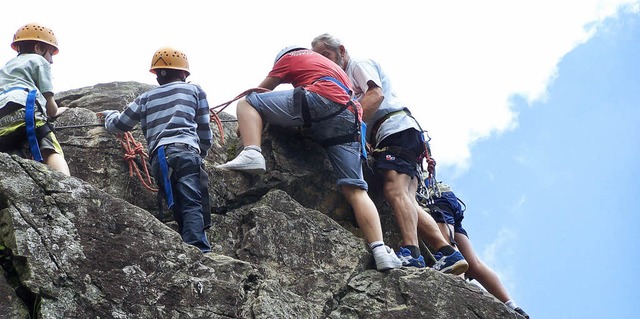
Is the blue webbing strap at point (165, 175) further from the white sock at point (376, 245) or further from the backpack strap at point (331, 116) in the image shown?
the white sock at point (376, 245)

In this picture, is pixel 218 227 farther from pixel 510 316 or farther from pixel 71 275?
pixel 510 316

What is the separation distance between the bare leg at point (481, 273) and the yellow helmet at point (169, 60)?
178 inches

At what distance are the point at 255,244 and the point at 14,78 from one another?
3378 mm

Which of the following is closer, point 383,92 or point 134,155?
point 134,155

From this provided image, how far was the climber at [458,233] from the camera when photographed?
1102cm

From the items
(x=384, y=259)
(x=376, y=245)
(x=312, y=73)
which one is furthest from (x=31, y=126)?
(x=384, y=259)

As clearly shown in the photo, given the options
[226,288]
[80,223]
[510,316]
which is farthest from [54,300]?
[510,316]

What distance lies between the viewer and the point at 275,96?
10211 mm

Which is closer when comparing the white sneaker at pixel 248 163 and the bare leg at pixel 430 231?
the white sneaker at pixel 248 163

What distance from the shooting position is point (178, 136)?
883cm

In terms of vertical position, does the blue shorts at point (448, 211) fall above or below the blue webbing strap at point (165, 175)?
above

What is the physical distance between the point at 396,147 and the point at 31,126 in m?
4.50

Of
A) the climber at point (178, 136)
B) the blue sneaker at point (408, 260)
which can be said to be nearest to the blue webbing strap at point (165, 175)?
the climber at point (178, 136)

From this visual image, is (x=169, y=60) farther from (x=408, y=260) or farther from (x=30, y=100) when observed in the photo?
(x=408, y=260)
